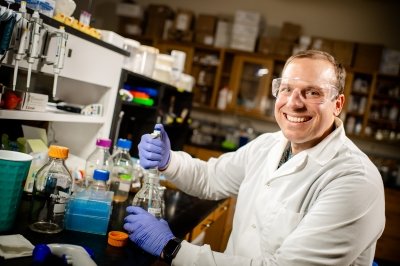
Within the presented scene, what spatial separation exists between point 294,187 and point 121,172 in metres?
0.97

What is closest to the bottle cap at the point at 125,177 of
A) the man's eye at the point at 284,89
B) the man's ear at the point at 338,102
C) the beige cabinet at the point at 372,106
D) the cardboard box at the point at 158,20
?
the man's eye at the point at 284,89

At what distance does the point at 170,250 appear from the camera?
128 cm

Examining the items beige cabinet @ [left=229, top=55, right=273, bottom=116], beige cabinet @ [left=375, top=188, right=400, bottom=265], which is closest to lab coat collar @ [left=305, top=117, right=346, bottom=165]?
beige cabinet @ [left=375, top=188, right=400, bottom=265]

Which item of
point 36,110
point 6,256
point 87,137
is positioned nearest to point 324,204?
point 6,256

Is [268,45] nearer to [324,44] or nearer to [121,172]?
[324,44]

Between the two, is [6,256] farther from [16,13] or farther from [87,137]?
[87,137]

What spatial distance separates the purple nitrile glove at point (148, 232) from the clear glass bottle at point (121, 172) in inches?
18.8

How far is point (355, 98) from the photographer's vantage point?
5.11 m

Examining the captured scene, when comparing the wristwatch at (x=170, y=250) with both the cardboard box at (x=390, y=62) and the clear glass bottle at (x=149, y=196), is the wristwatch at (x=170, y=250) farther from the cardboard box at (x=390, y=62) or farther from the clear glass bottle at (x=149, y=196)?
the cardboard box at (x=390, y=62)

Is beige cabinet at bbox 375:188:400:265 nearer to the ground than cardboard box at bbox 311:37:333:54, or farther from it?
nearer to the ground

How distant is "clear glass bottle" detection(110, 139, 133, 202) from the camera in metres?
1.84

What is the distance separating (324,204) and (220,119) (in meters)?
4.59

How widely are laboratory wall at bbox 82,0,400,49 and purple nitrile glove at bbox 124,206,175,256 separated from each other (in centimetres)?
427

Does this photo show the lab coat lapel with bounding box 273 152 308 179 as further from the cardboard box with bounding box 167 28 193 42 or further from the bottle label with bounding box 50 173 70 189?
the cardboard box with bounding box 167 28 193 42
